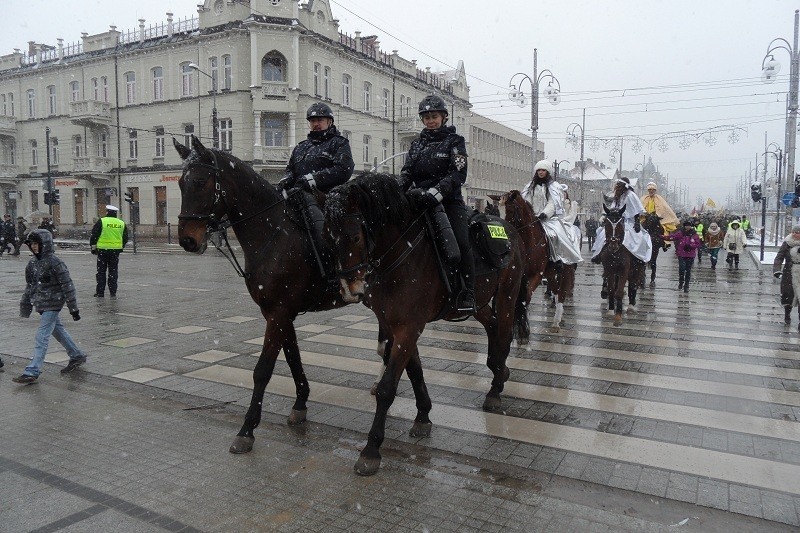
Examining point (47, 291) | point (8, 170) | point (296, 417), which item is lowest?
point (296, 417)

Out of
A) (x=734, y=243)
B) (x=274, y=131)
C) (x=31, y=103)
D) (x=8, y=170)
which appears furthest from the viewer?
(x=8, y=170)

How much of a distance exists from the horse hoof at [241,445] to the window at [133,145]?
42028 millimetres

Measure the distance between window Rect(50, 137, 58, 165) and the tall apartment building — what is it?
0.28 ft

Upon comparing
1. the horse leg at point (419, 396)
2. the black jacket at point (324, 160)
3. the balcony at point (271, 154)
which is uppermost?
the balcony at point (271, 154)

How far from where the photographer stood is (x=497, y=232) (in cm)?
595

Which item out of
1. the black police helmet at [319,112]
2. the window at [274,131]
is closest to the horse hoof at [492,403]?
the black police helmet at [319,112]

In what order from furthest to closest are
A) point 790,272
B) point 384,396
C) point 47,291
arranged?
1. point 790,272
2. point 47,291
3. point 384,396

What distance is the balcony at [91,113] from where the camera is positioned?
4216 centimetres

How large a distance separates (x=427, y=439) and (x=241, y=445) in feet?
5.46

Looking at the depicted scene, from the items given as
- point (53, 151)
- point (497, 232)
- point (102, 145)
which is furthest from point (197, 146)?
point (53, 151)

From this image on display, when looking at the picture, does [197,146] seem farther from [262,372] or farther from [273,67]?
[273,67]

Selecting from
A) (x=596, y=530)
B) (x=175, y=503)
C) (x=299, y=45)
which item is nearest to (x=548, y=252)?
(x=596, y=530)

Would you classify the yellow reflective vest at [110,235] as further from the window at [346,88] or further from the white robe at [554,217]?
the window at [346,88]

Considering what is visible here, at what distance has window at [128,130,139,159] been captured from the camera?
42188 mm
